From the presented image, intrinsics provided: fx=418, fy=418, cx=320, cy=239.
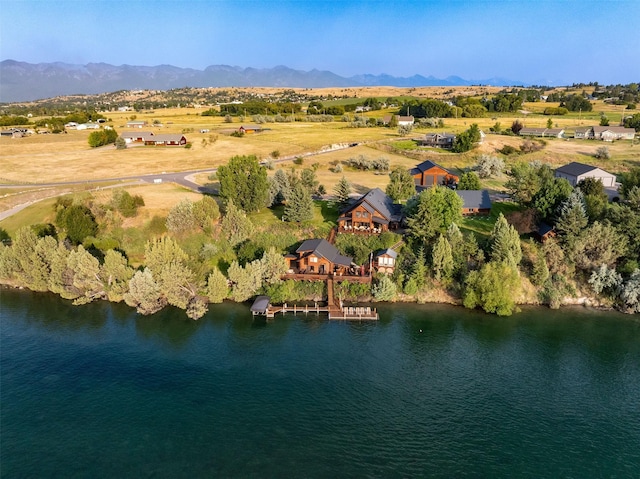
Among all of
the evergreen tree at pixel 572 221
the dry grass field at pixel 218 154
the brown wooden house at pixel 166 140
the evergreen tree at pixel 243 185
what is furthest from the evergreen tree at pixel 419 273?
the brown wooden house at pixel 166 140

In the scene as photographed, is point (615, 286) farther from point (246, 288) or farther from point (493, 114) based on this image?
point (493, 114)

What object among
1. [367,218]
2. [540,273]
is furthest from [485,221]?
[367,218]

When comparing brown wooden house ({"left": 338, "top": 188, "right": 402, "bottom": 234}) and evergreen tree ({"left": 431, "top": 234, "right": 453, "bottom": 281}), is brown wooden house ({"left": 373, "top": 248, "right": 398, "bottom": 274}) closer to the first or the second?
evergreen tree ({"left": 431, "top": 234, "right": 453, "bottom": 281})

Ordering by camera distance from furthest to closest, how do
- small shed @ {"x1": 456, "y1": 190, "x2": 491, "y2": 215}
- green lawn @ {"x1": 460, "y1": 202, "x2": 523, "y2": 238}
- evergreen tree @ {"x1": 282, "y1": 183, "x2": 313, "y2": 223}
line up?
small shed @ {"x1": 456, "y1": 190, "x2": 491, "y2": 215} < evergreen tree @ {"x1": 282, "y1": 183, "x2": 313, "y2": 223} < green lawn @ {"x1": 460, "y1": 202, "x2": 523, "y2": 238}

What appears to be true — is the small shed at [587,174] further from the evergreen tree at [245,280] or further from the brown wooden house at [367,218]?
the evergreen tree at [245,280]

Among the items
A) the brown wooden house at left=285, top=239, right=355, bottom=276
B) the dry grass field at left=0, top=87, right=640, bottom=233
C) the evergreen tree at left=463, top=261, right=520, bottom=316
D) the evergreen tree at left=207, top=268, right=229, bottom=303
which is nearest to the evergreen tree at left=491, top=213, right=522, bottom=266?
the evergreen tree at left=463, top=261, right=520, bottom=316
